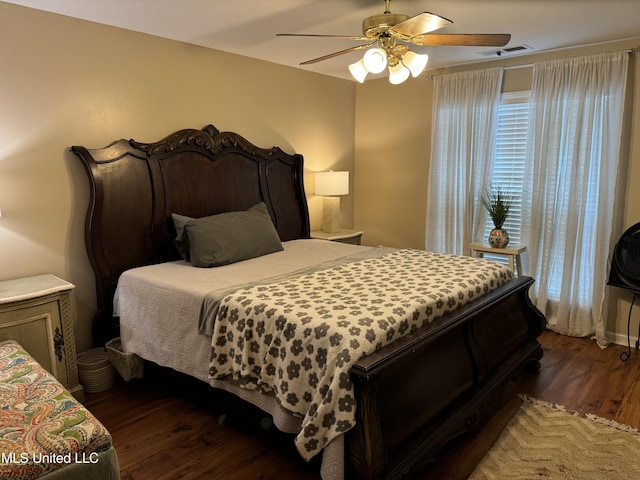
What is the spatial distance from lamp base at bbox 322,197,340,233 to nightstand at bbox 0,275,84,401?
2.65 meters

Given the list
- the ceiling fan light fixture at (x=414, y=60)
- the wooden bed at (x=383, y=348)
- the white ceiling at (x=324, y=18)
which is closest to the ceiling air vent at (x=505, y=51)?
the white ceiling at (x=324, y=18)

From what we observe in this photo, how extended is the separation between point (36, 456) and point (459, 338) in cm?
193

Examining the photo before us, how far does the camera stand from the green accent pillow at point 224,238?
10.3 feet

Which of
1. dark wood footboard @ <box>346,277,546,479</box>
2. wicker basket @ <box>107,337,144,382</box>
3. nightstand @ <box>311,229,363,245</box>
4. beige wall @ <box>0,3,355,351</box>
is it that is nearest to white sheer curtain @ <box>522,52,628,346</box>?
dark wood footboard @ <box>346,277,546,479</box>

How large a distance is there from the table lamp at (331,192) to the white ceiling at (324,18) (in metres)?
1.29

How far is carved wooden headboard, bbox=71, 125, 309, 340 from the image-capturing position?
308 cm

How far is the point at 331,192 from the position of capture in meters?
4.58

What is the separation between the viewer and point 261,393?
85.3 inches

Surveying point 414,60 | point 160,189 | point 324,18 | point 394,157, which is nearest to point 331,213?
point 394,157

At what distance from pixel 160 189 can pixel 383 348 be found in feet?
7.40

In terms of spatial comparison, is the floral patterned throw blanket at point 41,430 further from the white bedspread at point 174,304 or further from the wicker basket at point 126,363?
the wicker basket at point 126,363

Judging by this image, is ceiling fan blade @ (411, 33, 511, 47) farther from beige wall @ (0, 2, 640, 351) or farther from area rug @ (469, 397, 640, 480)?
area rug @ (469, 397, 640, 480)

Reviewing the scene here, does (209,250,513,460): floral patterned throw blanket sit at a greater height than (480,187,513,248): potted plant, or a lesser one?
lesser

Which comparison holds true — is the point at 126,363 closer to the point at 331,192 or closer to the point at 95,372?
the point at 95,372
